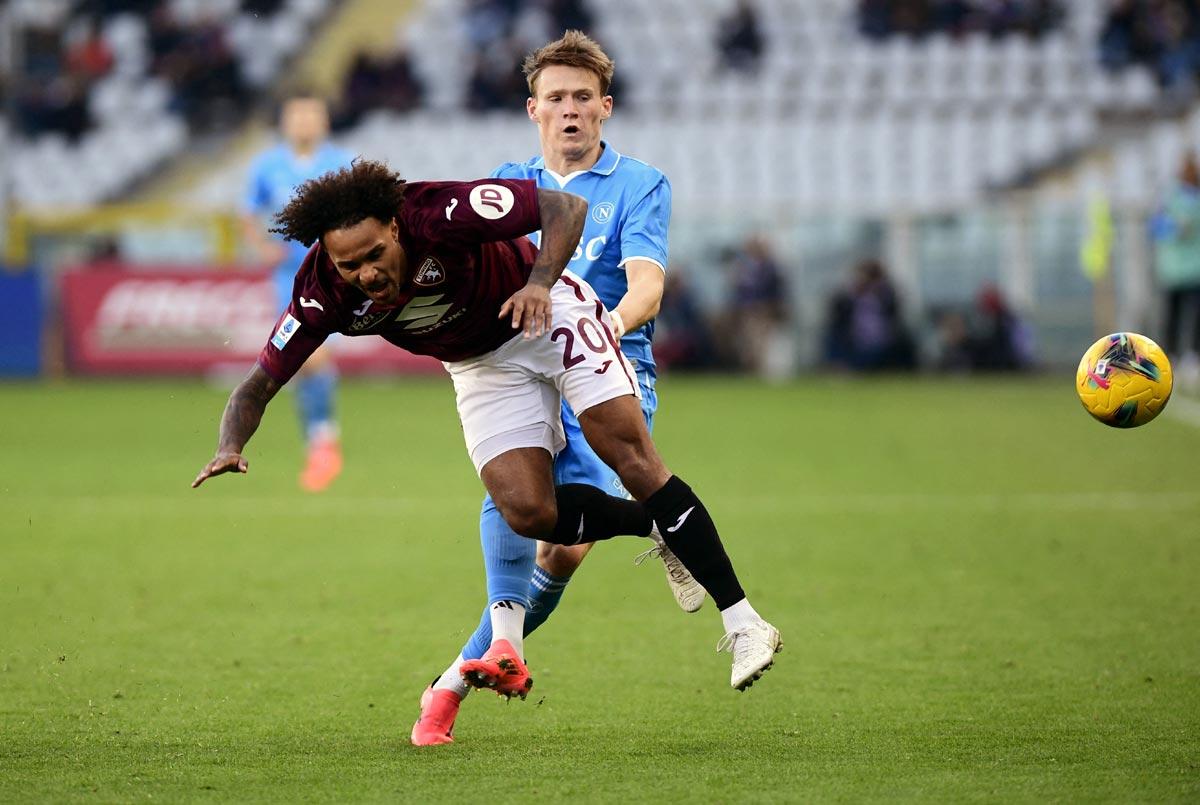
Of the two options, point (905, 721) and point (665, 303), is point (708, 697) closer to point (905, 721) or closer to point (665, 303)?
point (905, 721)

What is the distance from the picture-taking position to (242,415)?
4836mm

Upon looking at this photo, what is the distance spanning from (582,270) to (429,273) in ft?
3.47

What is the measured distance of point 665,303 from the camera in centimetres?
2164

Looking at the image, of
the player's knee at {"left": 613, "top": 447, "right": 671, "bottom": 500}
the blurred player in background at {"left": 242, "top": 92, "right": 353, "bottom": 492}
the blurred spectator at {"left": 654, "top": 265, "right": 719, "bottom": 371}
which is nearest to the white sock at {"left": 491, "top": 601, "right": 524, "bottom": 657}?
the player's knee at {"left": 613, "top": 447, "right": 671, "bottom": 500}

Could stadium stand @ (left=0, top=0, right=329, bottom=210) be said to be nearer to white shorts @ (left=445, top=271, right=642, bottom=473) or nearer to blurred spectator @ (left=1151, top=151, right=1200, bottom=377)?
blurred spectator @ (left=1151, top=151, right=1200, bottom=377)

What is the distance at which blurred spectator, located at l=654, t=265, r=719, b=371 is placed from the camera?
21.7 m

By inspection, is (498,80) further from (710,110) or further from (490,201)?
(490,201)

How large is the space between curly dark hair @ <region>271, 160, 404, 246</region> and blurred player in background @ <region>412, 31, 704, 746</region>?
0.93m

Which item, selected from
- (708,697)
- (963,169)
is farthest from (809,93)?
(708,697)


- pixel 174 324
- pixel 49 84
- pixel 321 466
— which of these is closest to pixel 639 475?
pixel 321 466

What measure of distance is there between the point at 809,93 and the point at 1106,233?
23.2 ft

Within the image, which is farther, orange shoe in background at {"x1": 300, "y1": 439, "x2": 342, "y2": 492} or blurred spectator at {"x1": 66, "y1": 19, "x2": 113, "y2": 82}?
blurred spectator at {"x1": 66, "y1": 19, "x2": 113, "y2": 82}

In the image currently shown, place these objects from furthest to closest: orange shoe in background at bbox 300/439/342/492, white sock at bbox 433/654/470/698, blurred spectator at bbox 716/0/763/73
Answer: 1. blurred spectator at bbox 716/0/763/73
2. orange shoe in background at bbox 300/439/342/492
3. white sock at bbox 433/654/470/698

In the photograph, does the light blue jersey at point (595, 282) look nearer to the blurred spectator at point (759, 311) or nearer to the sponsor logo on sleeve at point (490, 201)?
the sponsor logo on sleeve at point (490, 201)
